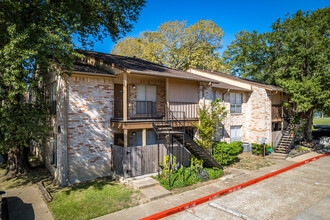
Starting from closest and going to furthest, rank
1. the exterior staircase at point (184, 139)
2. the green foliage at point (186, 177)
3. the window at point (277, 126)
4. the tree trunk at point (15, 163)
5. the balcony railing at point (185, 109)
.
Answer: the green foliage at point (186, 177), the exterior staircase at point (184, 139), the tree trunk at point (15, 163), the balcony railing at point (185, 109), the window at point (277, 126)

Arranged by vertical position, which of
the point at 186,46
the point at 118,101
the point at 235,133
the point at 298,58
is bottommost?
the point at 235,133

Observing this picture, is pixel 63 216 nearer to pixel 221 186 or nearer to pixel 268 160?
pixel 221 186

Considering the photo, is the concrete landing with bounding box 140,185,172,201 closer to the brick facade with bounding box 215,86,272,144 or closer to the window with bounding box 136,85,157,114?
the window with bounding box 136,85,157,114

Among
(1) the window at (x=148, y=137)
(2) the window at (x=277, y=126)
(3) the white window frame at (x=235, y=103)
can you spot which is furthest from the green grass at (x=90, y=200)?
(2) the window at (x=277, y=126)

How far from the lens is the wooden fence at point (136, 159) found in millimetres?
10570

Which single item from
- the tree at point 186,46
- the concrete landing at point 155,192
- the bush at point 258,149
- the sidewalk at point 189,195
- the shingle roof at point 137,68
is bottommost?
the sidewalk at point 189,195

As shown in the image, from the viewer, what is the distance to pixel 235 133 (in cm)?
1886

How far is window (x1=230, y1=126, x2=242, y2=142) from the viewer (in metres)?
18.6

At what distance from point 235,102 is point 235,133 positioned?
2.87 meters

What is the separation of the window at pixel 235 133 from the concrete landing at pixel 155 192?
35.9 ft

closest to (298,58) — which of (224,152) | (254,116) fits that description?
(254,116)

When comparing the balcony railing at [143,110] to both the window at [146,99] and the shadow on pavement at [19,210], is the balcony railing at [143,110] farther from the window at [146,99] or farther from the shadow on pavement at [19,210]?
the shadow on pavement at [19,210]

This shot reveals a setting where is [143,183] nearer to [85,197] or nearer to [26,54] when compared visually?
[85,197]

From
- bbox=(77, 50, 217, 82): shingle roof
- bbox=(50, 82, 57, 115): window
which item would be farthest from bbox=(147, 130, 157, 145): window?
bbox=(50, 82, 57, 115): window
